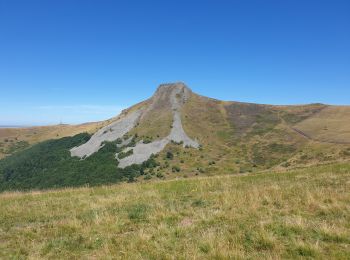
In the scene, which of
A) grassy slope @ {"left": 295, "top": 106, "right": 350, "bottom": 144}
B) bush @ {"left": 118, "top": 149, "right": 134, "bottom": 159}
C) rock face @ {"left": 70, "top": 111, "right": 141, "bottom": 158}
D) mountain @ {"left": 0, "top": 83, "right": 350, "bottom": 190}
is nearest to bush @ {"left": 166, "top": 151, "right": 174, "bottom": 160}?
mountain @ {"left": 0, "top": 83, "right": 350, "bottom": 190}

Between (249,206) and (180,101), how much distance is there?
122 m

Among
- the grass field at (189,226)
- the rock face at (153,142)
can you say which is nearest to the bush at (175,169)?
the rock face at (153,142)

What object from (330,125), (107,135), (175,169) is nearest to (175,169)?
(175,169)

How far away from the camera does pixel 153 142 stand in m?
105

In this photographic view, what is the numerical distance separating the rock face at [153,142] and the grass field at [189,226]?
80.5 meters

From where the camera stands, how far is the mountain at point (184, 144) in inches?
3455

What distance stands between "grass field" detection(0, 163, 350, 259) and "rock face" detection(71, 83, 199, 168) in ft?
264

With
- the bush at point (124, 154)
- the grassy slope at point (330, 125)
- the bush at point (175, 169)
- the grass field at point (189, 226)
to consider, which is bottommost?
the bush at point (175, 169)

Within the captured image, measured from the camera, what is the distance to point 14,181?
102 metres

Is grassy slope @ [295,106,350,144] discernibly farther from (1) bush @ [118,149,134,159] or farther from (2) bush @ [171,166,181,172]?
(1) bush @ [118,149,134,159]

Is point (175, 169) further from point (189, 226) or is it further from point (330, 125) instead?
point (189, 226)

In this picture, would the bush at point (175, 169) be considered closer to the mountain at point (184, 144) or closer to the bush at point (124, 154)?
the mountain at point (184, 144)

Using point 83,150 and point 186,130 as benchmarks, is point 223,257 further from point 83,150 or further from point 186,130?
point 83,150

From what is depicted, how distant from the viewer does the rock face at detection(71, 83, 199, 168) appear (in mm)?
99812
